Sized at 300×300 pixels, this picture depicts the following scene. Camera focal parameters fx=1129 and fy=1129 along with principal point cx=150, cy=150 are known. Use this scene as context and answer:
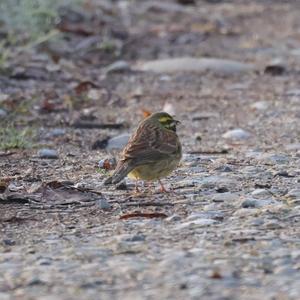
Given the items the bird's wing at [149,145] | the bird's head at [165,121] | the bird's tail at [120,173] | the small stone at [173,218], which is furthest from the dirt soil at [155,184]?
the bird's head at [165,121]

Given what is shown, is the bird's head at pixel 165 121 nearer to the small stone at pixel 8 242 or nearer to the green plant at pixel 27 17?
the small stone at pixel 8 242

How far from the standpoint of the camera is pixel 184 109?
488 inches

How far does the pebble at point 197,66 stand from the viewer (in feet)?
→ 48.4

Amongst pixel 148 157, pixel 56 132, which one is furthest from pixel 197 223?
pixel 56 132

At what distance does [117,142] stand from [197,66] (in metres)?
4.89

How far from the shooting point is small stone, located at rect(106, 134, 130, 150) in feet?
33.1

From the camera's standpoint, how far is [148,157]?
789cm

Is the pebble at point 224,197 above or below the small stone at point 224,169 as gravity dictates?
below

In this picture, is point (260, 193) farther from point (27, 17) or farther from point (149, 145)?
point (27, 17)

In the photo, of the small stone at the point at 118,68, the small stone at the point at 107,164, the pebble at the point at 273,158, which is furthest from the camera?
the small stone at the point at 118,68

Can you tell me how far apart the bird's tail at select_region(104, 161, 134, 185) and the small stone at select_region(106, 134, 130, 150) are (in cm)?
237

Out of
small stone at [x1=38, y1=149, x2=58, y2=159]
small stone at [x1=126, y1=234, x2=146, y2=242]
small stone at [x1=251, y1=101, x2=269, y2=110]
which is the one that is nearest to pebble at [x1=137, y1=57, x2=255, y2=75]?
small stone at [x1=251, y1=101, x2=269, y2=110]

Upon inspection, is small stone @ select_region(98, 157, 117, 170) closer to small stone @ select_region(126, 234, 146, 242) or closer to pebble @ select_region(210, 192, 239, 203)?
pebble @ select_region(210, 192, 239, 203)

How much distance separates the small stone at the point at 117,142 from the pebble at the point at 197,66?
4.55 meters
